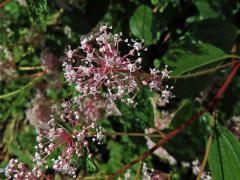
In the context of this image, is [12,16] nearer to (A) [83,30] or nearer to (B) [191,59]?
(A) [83,30]

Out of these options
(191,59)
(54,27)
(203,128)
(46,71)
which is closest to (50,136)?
(191,59)

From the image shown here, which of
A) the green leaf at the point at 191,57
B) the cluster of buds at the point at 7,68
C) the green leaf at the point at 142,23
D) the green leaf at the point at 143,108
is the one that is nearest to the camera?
the green leaf at the point at 143,108

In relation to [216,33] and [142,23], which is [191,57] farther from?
[216,33]

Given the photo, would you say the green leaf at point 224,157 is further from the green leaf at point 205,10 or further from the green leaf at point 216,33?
the green leaf at point 205,10

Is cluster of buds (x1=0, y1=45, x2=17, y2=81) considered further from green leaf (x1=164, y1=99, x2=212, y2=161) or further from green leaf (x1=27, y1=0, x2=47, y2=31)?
green leaf (x1=27, y1=0, x2=47, y2=31)

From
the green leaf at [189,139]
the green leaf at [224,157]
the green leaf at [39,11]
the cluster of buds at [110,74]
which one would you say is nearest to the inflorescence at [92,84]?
the cluster of buds at [110,74]

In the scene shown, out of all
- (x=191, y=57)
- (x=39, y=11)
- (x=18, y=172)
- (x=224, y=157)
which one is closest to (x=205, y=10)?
(x=191, y=57)
